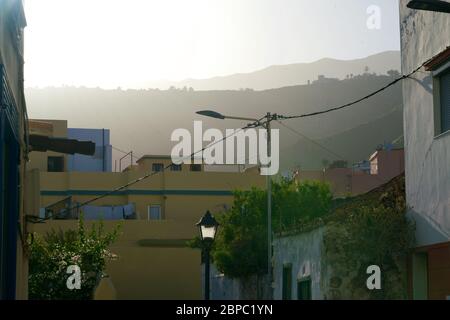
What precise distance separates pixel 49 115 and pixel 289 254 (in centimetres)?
13810

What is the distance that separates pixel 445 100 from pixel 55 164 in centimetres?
4363

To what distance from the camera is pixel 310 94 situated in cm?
15650

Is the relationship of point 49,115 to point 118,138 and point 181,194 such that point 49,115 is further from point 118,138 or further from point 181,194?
point 181,194

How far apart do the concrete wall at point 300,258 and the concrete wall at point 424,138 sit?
10.8 feet

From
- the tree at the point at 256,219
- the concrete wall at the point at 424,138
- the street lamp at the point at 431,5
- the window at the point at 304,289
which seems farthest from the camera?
the tree at the point at 256,219

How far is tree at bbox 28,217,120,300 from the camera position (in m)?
25.8

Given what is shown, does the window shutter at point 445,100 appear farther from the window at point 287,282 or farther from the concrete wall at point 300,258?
the window at point 287,282

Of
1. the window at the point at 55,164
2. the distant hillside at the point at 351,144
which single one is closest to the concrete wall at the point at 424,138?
the window at the point at 55,164

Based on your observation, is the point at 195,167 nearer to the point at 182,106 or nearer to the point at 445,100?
the point at 445,100

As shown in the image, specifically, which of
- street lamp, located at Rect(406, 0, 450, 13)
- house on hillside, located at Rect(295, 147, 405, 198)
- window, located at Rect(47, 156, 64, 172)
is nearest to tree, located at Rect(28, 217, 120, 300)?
street lamp, located at Rect(406, 0, 450, 13)

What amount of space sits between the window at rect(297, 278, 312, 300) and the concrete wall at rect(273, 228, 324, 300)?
12cm

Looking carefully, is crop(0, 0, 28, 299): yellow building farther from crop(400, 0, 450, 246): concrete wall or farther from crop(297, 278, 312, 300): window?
crop(297, 278, 312, 300): window

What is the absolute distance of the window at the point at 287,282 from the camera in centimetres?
2252

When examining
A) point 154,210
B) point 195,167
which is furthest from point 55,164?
point 154,210
